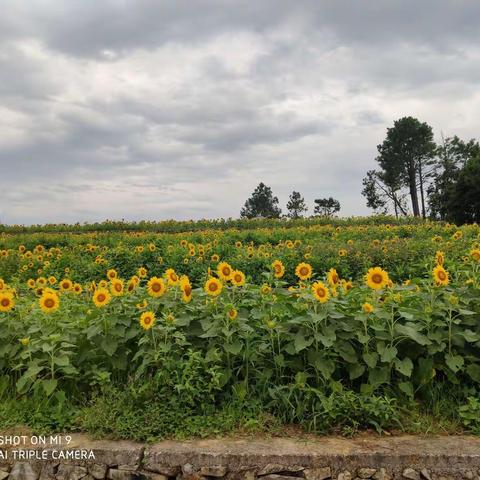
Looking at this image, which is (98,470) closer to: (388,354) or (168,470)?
(168,470)

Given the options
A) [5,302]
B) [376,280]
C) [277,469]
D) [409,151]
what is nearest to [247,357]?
[277,469]

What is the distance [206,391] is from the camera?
11.0 feet

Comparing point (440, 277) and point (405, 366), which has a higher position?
point (440, 277)

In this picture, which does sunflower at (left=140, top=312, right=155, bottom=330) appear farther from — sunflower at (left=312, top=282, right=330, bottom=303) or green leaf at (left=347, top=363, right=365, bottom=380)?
green leaf at (left=347, top=363, right=365, bottom=380)

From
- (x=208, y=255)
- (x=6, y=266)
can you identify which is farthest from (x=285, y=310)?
(x=6, y=266)

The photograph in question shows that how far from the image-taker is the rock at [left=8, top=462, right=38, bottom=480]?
303 centimetres

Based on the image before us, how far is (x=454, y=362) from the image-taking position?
3414 mm

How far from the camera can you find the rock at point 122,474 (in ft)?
9.70

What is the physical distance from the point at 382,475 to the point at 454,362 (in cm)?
93

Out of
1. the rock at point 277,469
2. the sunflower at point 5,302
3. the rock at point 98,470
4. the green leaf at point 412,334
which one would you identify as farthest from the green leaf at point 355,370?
the sunflower at point 5,302

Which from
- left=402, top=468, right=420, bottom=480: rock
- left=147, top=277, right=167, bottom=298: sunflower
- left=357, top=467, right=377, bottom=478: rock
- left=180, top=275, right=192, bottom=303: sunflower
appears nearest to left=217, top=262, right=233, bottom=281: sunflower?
left=180, top=275, right=192, bottom=303: sunflower

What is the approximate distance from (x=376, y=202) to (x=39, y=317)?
172 feet

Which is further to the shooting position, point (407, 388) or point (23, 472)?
point (407, 388)

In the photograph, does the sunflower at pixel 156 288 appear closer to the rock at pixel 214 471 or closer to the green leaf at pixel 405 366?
the rock at pixel 214 471
